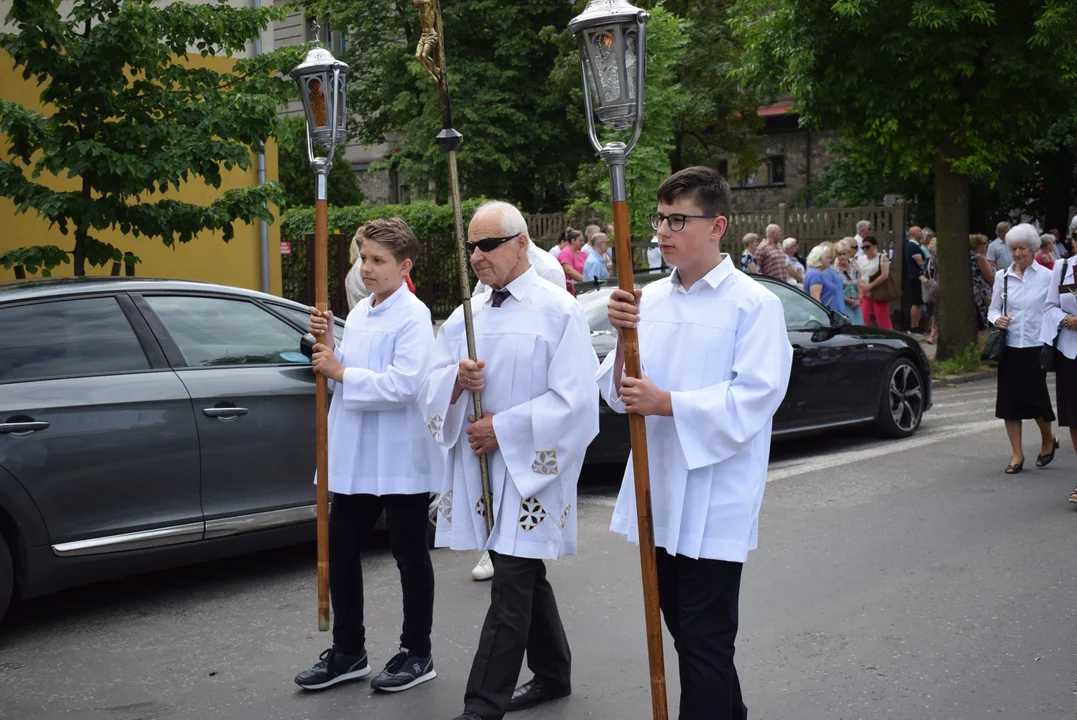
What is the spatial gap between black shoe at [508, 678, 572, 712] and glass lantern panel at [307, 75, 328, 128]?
8.26 feet

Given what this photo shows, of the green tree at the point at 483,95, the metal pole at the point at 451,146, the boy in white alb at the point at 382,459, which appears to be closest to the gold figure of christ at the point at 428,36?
the metal pole at the point at 451,146

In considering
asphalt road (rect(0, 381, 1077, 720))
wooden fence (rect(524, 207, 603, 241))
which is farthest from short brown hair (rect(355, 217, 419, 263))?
wooden fence (rect(524, 207, 603, 241))

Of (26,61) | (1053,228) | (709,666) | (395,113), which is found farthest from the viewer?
(395,113)

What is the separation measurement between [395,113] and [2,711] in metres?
31.7

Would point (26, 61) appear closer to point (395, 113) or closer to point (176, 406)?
point (176, 406)

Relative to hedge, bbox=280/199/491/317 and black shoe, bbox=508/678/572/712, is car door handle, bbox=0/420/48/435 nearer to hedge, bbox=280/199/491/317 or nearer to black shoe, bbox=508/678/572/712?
black shoe, bbox=508/678/572/712

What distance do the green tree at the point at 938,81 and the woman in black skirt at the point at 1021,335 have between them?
6839mm

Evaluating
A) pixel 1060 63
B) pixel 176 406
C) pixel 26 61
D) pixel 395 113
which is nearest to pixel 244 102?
pixel 26 61

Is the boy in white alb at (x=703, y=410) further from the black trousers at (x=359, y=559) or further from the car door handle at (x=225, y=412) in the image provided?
the car door handle at (x=225, y=412)

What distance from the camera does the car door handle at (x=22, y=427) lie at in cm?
541

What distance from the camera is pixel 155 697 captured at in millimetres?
4848

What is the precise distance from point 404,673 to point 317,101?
2429 mm

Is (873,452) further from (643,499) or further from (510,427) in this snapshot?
(643,499)

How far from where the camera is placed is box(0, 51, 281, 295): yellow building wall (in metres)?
13.5
